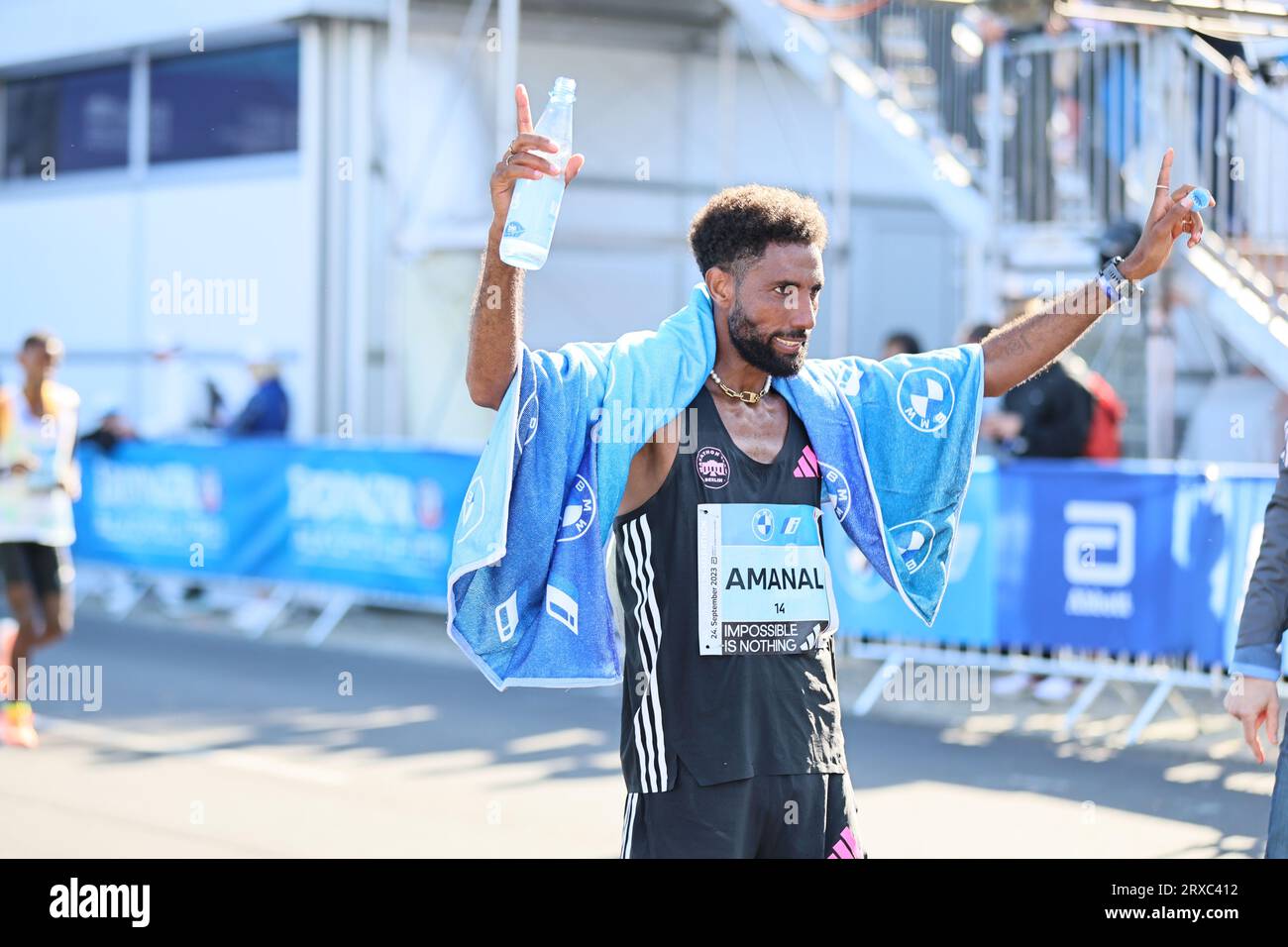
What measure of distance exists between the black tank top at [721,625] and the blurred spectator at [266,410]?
12658mm

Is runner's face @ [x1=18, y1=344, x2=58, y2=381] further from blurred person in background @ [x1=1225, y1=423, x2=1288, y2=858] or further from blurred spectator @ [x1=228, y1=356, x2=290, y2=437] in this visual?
blurred person in background @ [x1=1225, y1=423, x2=1288, y2=858]

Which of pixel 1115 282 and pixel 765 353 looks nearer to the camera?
pixel 765 353

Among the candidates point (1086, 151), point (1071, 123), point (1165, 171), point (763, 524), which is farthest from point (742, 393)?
point (1071, 123)

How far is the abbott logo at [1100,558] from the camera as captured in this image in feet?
33.5

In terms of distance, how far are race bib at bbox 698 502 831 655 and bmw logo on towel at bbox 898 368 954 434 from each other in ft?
1.36

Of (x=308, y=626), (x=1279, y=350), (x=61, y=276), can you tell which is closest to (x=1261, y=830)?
(x=1279, y=350)

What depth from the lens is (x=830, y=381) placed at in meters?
4.62

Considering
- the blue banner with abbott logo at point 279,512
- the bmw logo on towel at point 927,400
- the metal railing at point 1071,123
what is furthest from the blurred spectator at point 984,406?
the bmw logo on towel at point 927,400

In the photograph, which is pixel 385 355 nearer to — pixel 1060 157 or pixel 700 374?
pixel 1060 157

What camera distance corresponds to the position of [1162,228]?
4.58 m

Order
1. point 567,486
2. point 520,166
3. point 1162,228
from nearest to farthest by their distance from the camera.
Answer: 1. point 520,166
2. point 567,486
3. point 1162,228

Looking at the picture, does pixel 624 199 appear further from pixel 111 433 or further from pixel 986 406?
pixel 986 406

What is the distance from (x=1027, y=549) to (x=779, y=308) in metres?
6.57

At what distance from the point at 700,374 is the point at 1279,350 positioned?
27.6ft
